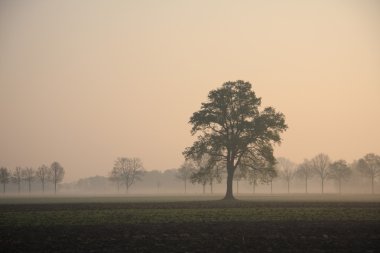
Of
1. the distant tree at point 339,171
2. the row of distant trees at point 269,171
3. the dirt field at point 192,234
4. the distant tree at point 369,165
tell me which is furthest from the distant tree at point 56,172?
the dirt field at point 192,234

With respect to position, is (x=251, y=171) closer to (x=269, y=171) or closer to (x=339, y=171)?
(x=269, y=171)

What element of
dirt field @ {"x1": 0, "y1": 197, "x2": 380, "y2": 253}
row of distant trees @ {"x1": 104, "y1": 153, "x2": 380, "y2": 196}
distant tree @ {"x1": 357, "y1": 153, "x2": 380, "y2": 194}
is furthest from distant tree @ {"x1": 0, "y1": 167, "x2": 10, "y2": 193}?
distant tree @ {"x1": 357, "y1": 153, "x2": 380, "y2": 194}

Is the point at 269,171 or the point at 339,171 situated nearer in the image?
the point at 269,171

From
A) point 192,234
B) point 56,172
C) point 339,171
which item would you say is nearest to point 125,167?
point 56,172

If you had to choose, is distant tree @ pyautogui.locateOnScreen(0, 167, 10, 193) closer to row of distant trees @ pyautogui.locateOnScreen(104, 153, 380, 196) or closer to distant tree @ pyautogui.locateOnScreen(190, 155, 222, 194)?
row of distant trees @ pyautogui.locateOnScreen(104, 153, 380, 196)

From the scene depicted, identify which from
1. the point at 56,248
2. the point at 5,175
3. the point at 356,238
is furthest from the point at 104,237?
the point at 5,175

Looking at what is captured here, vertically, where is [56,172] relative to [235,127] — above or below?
below

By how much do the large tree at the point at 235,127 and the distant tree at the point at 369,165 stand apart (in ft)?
277

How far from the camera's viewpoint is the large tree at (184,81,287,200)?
5797cm

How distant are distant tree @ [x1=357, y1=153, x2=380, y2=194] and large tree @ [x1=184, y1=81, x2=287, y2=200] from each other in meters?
84.5

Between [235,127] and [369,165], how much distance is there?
309 ft

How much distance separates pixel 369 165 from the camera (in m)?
132

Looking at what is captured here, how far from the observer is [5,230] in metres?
23.5

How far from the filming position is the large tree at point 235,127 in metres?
58.0
